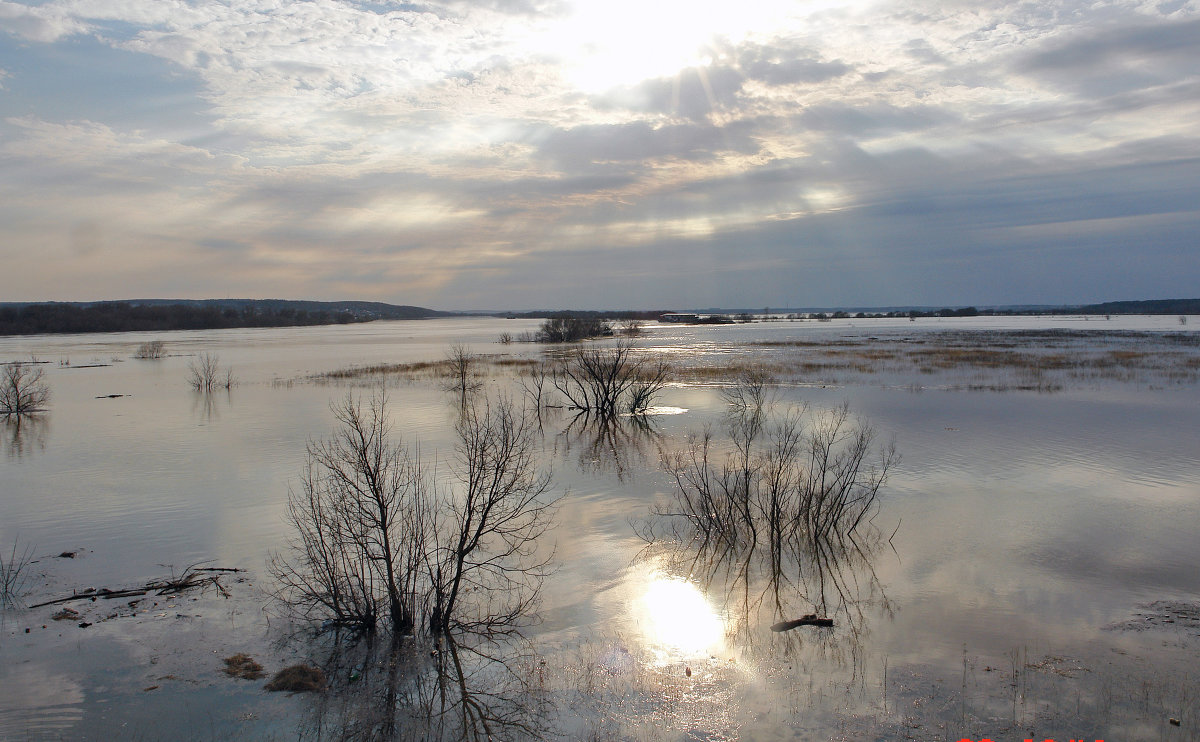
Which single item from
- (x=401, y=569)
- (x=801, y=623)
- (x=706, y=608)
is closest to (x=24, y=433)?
(x=401, y=569)

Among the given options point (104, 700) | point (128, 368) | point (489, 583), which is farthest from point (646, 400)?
point (128, 368)

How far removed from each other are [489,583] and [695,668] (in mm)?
3063

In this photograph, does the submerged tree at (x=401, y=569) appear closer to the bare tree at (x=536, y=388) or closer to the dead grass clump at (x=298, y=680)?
the dead grass clump at (x=298, y=680)

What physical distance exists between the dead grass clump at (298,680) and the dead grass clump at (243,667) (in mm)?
192

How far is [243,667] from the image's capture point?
6.80 m

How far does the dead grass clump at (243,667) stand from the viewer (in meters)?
6.68

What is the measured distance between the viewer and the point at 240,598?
8406mm

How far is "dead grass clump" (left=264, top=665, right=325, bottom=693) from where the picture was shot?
21.2 ft

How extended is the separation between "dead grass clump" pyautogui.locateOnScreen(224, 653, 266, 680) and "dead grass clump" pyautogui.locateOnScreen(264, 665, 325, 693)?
0.19m

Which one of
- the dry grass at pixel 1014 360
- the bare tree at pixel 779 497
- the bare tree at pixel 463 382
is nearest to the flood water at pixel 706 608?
the bare tree at pixel 779 497

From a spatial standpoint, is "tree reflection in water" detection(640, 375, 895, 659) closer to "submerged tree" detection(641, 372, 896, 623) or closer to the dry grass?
"submerged tree" detection(641, 372, 896, 623)

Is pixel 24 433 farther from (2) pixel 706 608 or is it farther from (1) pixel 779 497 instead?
(2) pixel 706 608

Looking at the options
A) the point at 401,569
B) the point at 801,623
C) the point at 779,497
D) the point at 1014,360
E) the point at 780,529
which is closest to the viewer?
the point at 801,623

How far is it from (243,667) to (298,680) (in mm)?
685
